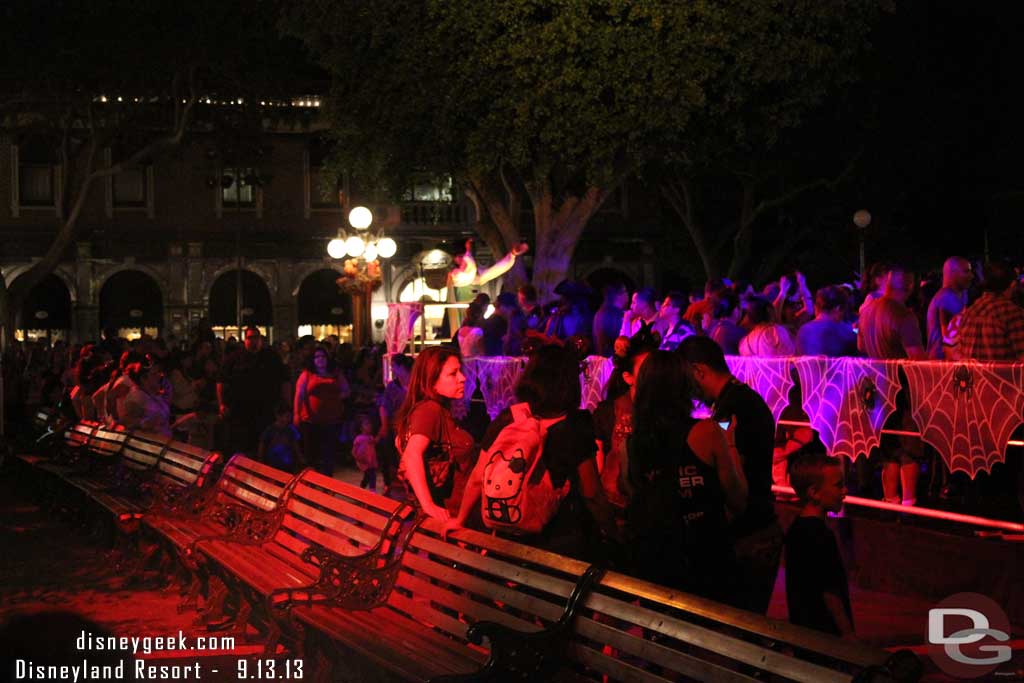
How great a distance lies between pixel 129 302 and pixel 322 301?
5983mm

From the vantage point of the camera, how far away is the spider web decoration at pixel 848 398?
872cm

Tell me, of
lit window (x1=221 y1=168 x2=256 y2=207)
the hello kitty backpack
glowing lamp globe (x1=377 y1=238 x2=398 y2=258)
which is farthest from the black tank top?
lit window (x1=221 y1=168 x2=256 y2=207)

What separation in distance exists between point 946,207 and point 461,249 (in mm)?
29522

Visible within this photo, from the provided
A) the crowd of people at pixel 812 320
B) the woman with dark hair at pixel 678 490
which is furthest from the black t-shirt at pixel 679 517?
the crowd of people at pixel 812 320

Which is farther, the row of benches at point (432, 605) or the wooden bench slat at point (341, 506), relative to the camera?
the wooden bench slat at point (341, 506)

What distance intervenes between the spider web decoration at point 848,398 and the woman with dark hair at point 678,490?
12.6 feet

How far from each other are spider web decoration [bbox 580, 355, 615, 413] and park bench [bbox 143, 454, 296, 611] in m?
2.95

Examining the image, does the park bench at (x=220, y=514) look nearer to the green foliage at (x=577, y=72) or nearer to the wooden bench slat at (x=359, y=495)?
the wooden bench slat at (x=359, y=495)

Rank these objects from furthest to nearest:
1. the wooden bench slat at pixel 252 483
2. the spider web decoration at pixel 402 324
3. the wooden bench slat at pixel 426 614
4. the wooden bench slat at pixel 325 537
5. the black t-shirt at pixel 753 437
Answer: the spider web decoration at pixel 402 324
the wooden bench slat at pixel 252 483
the wooden bench slat at pixel 325 537
the wooden bench slat at pixel 426 614
the black t-shirt at pixel 753 437

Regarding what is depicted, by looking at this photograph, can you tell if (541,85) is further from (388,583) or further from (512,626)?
(512,626)

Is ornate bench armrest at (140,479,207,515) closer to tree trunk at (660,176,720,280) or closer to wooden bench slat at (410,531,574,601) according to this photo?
wooden bench slat at (410,531,574,601)

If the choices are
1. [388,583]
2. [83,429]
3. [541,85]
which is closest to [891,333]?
[388,583]

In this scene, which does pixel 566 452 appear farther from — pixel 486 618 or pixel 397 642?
pixel 397 642

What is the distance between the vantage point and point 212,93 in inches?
1312
